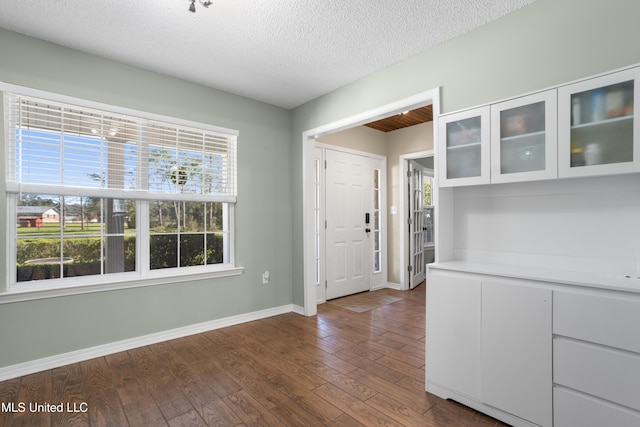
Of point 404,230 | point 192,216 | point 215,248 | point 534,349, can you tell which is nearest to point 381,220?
point 404,230

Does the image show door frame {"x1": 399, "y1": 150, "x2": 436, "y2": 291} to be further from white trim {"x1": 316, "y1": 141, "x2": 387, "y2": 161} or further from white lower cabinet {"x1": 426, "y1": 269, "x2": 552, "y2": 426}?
white lower cabinet {"x1": 426, "y1": 269, "x2": 552, "y2": 426}

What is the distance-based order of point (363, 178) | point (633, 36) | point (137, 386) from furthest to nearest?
point (363, 178) → point (137, 386) → point (633, 36)

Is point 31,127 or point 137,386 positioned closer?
point 137,386

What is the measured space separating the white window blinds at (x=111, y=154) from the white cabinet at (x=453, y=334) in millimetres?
2517

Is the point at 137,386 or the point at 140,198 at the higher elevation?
the point at 140,198

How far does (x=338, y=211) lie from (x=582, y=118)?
3.33 metres

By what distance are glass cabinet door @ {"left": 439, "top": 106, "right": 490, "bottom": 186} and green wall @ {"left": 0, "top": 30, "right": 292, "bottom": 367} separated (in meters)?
2.30

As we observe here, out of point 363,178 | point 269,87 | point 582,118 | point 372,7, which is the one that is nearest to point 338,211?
point 363,178

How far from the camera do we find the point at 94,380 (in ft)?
7.85

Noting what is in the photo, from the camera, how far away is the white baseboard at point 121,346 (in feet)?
8.05

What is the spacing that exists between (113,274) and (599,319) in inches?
145

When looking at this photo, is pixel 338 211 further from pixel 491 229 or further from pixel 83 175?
pixel 83 175

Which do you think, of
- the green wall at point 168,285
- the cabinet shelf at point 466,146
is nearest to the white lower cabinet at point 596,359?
the cabinet shelf at point 466,146

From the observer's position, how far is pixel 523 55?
214 cm
